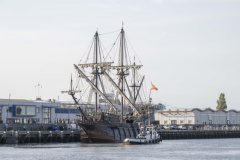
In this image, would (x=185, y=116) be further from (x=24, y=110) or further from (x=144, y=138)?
(x=144, y=138)

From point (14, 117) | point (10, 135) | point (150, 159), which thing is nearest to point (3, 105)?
point (14, 117)

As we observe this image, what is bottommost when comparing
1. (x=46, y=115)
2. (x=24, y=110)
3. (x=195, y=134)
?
(x=195, y=134)

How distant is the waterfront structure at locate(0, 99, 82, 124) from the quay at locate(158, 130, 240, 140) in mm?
25796

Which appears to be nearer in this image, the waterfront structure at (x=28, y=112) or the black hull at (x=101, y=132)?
the black hull at (x=101, y=132)

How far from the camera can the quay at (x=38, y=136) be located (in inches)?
4370

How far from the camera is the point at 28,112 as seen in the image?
144m

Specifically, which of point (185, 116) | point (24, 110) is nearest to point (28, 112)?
point (24, 110)

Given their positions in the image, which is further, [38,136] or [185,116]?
[185,116]

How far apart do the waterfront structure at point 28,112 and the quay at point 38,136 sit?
17.4 meters

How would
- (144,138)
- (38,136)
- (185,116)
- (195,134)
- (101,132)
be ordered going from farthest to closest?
(185,116), (195,134), (38,136), (101,132), (144,138)

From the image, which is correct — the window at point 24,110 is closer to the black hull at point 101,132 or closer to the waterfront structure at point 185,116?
the black hull at point 101,132

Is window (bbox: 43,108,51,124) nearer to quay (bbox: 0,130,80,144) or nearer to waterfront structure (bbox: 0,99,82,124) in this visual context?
waterfront structure (bbox: 0,99,82,124)

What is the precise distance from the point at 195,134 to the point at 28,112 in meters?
49.3

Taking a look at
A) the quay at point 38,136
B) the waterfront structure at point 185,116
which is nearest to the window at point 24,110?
the quay at point 38,136
